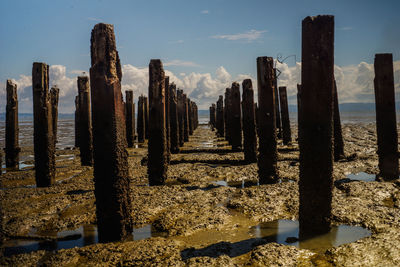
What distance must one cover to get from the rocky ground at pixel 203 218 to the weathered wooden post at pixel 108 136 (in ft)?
1.32

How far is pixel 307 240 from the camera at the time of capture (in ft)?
15.0

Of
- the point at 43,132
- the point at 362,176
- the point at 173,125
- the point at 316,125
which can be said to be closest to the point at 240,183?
the point at 362,176

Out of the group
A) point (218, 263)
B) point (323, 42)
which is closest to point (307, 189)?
point (218, 263)

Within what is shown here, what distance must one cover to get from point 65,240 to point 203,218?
88.1 inches

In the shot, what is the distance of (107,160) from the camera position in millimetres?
4625

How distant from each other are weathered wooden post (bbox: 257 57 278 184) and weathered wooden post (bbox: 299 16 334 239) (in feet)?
10.3

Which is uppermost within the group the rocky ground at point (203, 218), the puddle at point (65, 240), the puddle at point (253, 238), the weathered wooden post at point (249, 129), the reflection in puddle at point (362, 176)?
the weathered wooden post at point (249, 129)

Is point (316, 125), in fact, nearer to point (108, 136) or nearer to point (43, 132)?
point (108, 136)

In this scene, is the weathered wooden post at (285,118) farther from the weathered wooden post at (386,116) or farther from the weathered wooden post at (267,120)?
the weathered wooden post at (267,120)

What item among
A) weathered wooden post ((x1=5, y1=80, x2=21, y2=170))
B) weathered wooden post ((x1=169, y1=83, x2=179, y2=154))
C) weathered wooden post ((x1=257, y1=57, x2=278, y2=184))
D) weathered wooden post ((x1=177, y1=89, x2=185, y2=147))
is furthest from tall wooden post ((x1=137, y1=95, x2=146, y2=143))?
weathered wooden post ((x1=257, y1=57, x2=278, y2=184))

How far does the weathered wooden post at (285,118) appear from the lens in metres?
17.4

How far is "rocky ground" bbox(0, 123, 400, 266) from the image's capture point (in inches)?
157

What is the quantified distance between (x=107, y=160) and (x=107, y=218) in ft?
2.85

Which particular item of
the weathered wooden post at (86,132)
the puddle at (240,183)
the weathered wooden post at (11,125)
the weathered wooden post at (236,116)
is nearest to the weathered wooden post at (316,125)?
the puddle at (240,183)
